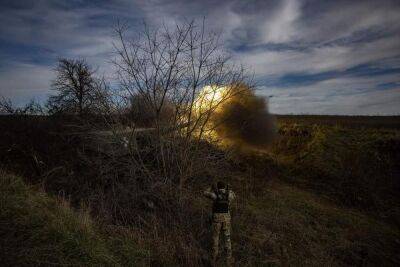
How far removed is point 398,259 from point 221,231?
6.34 meters

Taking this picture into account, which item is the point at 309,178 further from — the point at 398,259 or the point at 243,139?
the point at 398,259

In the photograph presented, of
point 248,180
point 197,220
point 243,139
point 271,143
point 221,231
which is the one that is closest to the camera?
point 221,231

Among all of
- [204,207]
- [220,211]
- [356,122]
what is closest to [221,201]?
[220,211]

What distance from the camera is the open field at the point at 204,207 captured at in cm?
684

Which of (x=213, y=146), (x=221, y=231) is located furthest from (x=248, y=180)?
(x=221, y=231)

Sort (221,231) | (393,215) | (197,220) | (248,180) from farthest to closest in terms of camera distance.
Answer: (248,180) < (393,215) < (197,220) < (221,231)

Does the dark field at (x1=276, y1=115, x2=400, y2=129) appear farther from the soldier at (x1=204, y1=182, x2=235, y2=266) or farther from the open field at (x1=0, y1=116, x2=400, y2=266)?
the soldier at (x1=204, y1=182, x2=235, y2=266)

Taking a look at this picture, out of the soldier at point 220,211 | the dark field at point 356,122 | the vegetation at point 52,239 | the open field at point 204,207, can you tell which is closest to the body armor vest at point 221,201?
the soldier at point 220,211

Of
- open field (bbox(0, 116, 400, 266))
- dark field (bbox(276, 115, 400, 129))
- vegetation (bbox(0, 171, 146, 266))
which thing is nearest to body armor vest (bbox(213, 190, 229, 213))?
open field (bbox(0, 116, 400, 266))

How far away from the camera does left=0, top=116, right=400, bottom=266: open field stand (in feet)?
22.4

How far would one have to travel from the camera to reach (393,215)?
13852mm

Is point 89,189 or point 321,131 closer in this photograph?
point 89,189

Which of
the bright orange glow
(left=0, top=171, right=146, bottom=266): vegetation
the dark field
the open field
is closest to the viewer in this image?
(left=0, top=171, right=146, bottom=266): vegetation

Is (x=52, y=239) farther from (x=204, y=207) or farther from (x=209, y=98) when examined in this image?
(x=209, y=98)
